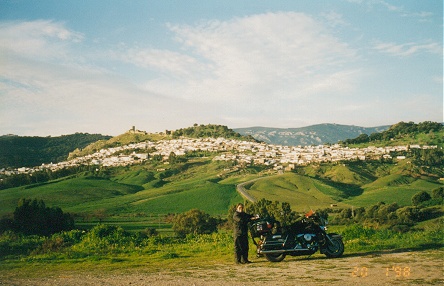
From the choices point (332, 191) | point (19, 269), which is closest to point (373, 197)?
point (332, 191)

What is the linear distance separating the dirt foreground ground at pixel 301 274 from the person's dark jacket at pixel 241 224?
1.05m

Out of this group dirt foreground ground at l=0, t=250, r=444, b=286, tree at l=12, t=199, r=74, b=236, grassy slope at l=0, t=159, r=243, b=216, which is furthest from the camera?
grassy slope at l=0, t=159, r=243, b=216

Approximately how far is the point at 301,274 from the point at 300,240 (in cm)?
261

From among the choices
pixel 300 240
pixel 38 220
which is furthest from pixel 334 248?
pixel 38 220

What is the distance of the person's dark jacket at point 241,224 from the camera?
1299cm

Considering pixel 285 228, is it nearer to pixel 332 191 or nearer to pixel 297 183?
pixel 332 191

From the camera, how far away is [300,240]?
41.9 ft

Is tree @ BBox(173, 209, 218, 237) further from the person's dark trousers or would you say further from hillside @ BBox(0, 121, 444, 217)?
hillside @ BBox(0, 121, 444, 217)

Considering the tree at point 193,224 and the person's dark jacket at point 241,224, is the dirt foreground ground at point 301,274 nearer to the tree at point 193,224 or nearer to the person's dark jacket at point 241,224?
the person's dark jacket at point 241,224

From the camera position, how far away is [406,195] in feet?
302

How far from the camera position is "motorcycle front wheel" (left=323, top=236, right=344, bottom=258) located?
12.6 m

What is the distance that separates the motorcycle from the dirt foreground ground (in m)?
0.33

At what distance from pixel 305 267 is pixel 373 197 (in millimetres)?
89930
